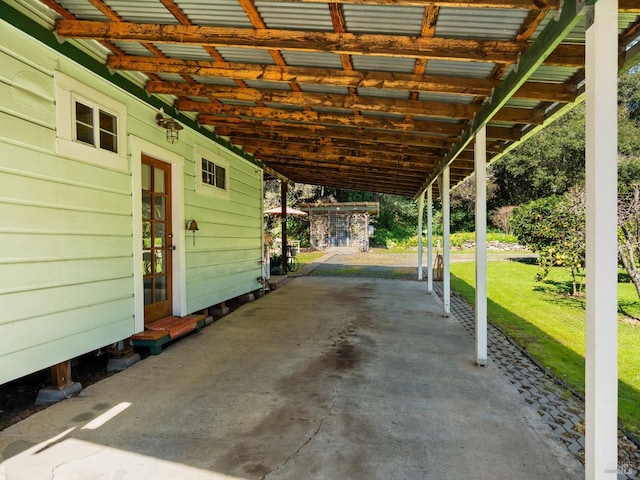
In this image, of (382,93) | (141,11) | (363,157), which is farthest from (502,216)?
(141,11)

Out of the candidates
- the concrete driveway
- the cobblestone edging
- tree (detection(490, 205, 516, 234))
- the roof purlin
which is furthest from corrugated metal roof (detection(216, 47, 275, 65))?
tree (detection(490, 205, 516, 234))

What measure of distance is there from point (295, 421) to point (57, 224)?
2.34 m

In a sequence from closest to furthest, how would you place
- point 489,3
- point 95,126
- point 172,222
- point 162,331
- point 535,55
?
point 489,3 < point 535,55 < point 95,126 < point 162,331 < point 172,222

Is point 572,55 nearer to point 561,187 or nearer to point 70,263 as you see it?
point 70,263

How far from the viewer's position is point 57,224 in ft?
9.60

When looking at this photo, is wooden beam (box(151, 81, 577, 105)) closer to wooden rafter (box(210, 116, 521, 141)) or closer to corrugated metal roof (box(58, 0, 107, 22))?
wooden rafter (box(210, 116, 521, 141))

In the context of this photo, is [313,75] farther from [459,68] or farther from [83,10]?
[83,10]

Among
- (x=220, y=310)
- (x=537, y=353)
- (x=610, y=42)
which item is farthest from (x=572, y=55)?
(x=220, y=310)

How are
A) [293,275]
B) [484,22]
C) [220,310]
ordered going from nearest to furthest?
[484,22], [220,310], [293,275]

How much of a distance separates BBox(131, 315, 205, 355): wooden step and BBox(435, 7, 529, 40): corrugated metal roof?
3705 mm

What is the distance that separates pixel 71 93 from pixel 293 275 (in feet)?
27.7

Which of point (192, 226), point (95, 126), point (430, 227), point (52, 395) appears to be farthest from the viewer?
point (430, 227)

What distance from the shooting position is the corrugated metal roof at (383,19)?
89.5 inches

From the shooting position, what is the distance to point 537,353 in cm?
417
